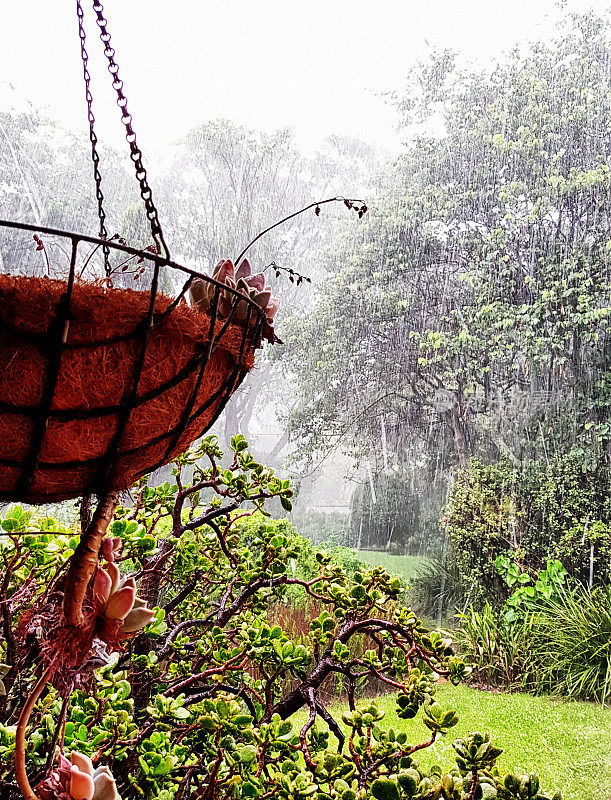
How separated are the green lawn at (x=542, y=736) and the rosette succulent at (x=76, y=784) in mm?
1725

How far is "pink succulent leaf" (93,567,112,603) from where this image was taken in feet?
1.18

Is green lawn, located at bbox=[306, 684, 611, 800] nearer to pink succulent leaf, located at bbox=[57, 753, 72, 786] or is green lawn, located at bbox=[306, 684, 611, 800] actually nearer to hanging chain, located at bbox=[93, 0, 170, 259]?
pink succulent leaf, located at bbox=[57, 753, 72, 786]

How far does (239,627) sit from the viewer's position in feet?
2.44

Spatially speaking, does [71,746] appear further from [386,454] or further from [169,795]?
[386,454]

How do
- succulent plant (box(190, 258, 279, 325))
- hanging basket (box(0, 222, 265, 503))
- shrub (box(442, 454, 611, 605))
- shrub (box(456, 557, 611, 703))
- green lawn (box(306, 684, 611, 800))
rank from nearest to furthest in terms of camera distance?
hanging basket (box(0, 222, 265, 503))
succulent plant (box(190, 258, 279, 325))
green lawn (box(306, 684, 611, 800))
shrub (box(456, 557, 611, 703))
shrub (box(442, 454, 611, 605))

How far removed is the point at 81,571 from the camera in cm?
34

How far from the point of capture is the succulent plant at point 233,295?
0.36 metres

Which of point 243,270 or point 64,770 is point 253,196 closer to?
point 243,270

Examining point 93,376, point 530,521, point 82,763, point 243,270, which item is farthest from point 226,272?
point 530,521

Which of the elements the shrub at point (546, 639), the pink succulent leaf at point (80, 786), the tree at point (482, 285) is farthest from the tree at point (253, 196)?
the pink succulent leaf at point (80, 786)

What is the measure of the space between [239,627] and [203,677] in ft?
0.39

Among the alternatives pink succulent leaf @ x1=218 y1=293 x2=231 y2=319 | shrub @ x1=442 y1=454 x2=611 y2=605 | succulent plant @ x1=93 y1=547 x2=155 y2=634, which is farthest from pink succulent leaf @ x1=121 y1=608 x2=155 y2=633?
shrub @ x1=442 y1=454 x2=611 y2=605

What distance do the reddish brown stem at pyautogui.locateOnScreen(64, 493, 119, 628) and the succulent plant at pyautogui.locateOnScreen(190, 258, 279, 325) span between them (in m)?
0.12

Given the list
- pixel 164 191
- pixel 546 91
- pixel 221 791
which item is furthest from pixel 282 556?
pixel 164 191
